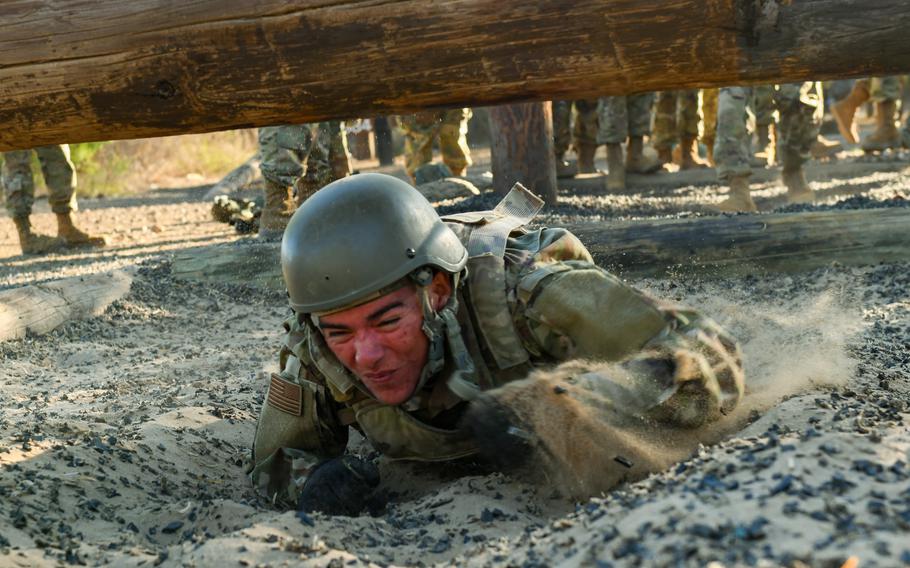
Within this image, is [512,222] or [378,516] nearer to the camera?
[378,516]

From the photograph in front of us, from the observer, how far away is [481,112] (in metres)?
22.1

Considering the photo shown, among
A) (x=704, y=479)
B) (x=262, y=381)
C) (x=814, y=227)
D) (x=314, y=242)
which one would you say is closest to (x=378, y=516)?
(x=314, y=242)

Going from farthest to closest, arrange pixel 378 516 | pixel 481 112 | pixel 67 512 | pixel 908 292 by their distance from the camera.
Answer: pixel 481 112
pixel 908 292
pixel 378 516
pixel 67 512

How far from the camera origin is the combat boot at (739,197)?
9930mm

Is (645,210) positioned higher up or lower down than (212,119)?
lower down

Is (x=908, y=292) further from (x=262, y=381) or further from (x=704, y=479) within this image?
(x=704, y=479)

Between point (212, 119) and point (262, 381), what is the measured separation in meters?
1.86

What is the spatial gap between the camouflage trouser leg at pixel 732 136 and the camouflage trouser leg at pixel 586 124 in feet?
11.2

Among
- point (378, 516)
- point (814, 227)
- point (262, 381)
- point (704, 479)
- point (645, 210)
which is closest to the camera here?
point (704, 479)

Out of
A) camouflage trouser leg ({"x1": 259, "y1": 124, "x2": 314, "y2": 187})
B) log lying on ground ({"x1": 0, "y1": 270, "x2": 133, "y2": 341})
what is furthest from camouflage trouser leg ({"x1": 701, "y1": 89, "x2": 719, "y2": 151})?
log lying on ground ({"x1": 0, "y1": 270, "x2": 133, "y2": 341})

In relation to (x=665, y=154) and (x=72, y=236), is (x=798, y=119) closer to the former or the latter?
(x=665, y=154)

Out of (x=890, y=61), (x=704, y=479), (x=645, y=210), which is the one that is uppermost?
(x=890, y=61)

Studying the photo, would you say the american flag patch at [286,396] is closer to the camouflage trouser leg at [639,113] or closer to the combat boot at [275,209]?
the combat boot at [275,209]

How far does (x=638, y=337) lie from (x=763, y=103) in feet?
31.6
